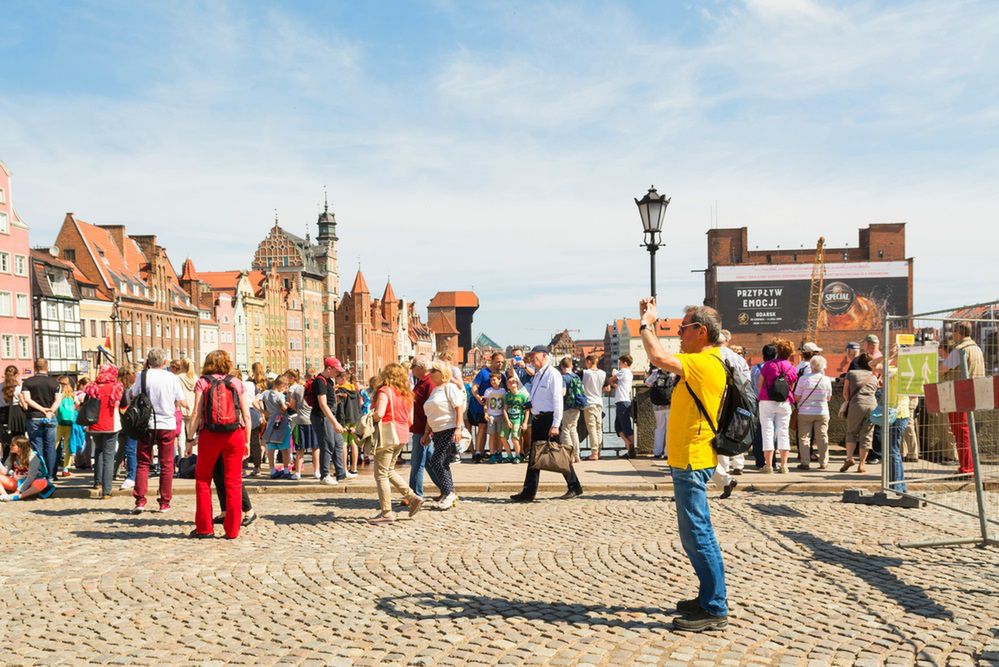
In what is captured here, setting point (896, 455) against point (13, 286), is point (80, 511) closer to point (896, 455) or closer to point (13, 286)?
point (896, 455)

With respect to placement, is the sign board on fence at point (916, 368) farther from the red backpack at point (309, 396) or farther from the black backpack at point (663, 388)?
the red backpack at point (309, 396)

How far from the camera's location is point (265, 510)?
10.2 meters

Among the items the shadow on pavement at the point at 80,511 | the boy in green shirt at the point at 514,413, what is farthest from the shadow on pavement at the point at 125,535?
the boy in green shirt at the point at 514,413

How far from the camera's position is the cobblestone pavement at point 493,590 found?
4996mm

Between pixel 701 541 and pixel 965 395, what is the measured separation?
10.7 feet

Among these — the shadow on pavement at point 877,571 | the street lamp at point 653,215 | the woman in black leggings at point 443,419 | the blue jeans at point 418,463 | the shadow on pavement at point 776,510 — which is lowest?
the shadow on pavement at point 776,510

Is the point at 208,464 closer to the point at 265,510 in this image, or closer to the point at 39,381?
the point at 265,510

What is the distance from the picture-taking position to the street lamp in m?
14.6

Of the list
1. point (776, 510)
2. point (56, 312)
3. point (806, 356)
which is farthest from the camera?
point (56, 312)

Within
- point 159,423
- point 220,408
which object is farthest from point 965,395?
point 159,423

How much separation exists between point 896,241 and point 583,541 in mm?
120411

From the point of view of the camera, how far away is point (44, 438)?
1245 cm

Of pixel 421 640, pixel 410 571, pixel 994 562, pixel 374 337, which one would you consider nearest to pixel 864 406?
pixel 994 562

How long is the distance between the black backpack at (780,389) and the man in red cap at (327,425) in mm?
5672
